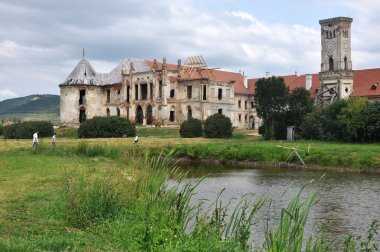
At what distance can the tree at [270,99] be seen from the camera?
195 ft

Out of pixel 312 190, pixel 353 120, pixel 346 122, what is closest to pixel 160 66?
pixel 346 122

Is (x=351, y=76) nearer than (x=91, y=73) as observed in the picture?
Yes

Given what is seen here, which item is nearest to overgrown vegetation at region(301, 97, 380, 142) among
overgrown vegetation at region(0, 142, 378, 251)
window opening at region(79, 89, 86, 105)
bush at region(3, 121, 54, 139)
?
bush at region(3, 121, 54, 139)

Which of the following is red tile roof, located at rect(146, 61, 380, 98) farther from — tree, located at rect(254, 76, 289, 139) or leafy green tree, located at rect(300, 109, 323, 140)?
leafy green tree, located at rect(300, 109, 323, 140)

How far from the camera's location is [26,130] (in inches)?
2496

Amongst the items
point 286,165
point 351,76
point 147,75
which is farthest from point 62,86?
point 286,165

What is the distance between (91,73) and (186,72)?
50.2 feet

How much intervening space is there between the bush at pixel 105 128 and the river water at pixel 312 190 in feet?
77.5

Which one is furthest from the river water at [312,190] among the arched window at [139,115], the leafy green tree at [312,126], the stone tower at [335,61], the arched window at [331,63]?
the arched window at [331,63]

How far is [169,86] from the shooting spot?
3002 inches

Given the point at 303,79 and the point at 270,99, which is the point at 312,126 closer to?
the point at 270,99

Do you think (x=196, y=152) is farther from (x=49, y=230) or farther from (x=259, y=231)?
(x=49, y=230)

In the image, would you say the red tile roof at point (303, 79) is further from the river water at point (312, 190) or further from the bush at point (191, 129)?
the river water at point (312, 190)

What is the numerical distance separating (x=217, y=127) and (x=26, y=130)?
21.3m
